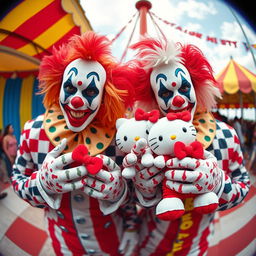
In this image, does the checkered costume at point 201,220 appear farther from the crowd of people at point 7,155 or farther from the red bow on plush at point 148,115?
the crowd of people at point 7,155

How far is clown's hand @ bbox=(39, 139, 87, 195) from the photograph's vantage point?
23.9 inches

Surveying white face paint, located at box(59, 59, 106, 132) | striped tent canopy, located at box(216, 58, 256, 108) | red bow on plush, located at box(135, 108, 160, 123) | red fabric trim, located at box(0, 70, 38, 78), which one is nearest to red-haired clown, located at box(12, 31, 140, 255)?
white face paint, located at box(59, 59, 106, 132)

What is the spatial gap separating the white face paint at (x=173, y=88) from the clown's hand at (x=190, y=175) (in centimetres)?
20

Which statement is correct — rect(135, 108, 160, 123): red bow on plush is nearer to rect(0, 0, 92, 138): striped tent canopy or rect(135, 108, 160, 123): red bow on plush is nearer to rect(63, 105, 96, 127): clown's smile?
rect(63, 105, 96, 127): clown's smile

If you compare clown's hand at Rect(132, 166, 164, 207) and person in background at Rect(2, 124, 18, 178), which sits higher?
person in background at Rect(2, 124, 18, 178)

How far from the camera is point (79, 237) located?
0.80 m

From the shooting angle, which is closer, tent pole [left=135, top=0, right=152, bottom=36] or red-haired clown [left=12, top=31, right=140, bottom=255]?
red-haired clown [left=12, top=31, right=140, bottom=255]

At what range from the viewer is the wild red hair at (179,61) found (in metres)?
0.70

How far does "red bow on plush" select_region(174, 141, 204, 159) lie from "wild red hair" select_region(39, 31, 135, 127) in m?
0.28

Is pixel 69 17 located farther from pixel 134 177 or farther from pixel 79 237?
pixel 79 237

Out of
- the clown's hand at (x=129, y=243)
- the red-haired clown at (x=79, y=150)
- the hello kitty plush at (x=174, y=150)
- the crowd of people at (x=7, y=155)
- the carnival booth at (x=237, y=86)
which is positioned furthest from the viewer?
the crowd of people at (x=7, y=155)

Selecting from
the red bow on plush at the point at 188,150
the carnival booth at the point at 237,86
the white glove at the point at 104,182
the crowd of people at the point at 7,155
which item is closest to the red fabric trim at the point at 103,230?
the white glove at the point at 104,182

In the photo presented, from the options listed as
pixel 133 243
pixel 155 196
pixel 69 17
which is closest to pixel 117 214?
pixel 133 243

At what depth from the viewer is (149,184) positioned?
0.61 metres
